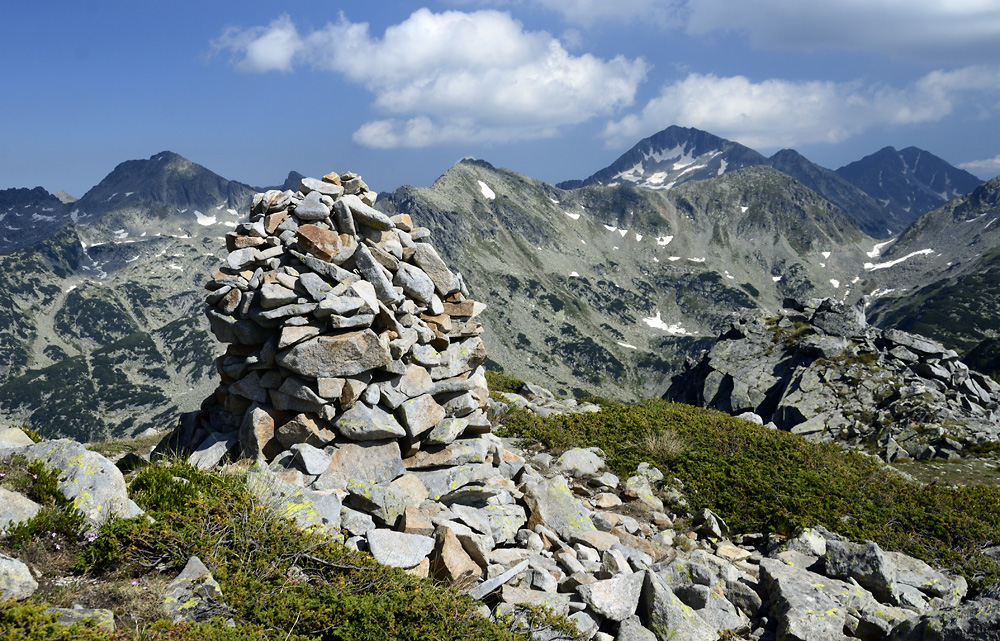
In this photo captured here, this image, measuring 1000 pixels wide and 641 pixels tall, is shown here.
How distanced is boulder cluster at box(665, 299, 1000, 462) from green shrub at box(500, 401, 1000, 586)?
23.4 feet

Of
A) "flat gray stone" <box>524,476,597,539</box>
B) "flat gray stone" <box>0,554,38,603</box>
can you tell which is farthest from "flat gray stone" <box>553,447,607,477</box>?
"flat gray stone" <box>0,554,38,603</box>

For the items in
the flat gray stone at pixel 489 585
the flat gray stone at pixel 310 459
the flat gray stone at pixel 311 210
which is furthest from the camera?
the flat gray stone at pixel 311 210

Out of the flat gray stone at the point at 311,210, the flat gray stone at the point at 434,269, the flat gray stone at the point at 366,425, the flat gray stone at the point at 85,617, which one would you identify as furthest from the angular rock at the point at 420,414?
the flat gray stone at the point at 85,617

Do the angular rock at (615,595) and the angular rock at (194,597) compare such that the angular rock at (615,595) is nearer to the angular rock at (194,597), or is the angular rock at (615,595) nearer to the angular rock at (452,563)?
the angular rock at (452,563)

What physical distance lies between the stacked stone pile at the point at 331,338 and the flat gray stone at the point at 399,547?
450 cm

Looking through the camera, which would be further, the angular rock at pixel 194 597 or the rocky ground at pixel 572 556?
the rocky ground at pixel 572 556

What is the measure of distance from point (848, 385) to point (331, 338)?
3291 cm

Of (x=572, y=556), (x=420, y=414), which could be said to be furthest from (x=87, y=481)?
(x=572, y=556)

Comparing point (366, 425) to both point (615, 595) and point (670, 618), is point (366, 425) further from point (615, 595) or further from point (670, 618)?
point (670, 618)

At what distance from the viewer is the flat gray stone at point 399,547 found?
31.0 feet

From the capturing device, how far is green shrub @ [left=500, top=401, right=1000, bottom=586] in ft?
45.2

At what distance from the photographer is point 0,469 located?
8.83 meters

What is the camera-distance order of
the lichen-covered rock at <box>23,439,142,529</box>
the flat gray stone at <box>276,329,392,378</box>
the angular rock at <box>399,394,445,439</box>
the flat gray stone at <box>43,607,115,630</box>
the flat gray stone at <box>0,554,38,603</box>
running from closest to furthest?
the flat gray stone at <box>43,607,115,630</box> → the flat gray stone at <box>0,554,38,603</box> → the lichen-covered rock at <box>23,439,142,529</box> → the flat gray stone at <box>276,329,392,378</box> → the angular rock at <box>399,394,445,439</box>

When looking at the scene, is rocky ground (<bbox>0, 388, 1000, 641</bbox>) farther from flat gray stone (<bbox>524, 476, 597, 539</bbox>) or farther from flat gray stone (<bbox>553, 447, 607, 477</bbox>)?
flat gray stone (<bbox>553, 447, 607, 477</bbox>)
